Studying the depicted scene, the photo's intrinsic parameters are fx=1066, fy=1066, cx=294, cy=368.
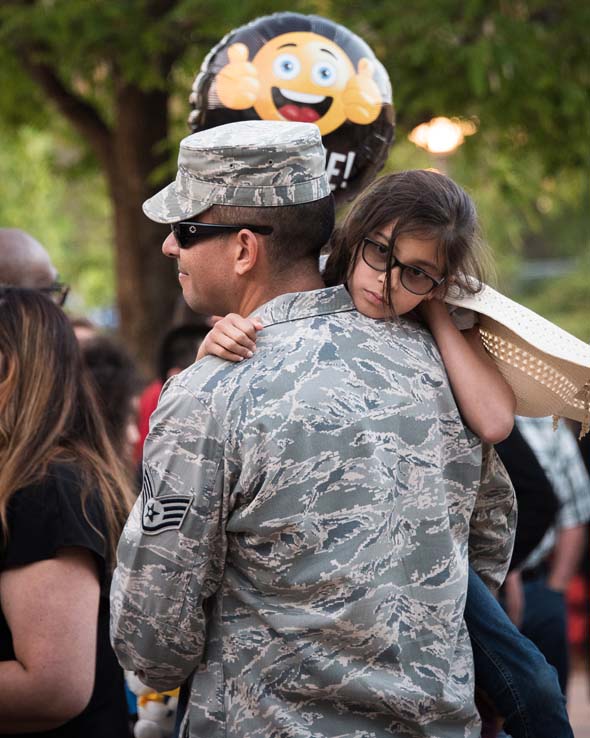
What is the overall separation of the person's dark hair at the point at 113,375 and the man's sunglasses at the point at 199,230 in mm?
1309

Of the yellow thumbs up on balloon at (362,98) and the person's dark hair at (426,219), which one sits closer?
the person's dark hair at (426,219)

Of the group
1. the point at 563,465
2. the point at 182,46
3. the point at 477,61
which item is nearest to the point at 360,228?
the point at 563,465

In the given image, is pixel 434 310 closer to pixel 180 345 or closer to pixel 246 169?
pixel 246 169

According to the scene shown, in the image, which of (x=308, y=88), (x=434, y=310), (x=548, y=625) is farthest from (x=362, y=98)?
(x=548, y=625)

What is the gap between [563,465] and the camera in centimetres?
491

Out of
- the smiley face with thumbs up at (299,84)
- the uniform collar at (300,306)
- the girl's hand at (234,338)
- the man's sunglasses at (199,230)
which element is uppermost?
the smiley face with thumbs up at (299,84)

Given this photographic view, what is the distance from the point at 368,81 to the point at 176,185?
3.65 feet

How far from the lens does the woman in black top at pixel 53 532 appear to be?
2541 millimetres

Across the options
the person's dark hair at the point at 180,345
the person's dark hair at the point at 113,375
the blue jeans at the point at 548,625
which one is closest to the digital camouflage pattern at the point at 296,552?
the person's dark hair at the point at 113,375

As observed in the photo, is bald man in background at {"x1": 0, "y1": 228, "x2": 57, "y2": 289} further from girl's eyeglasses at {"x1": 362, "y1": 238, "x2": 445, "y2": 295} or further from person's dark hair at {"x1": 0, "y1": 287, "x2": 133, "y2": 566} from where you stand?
girl's eyeglasses at {"x1": 362, "y1": 238, "x2": 445, "y2": 295}

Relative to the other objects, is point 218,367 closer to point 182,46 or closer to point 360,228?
point 360,228

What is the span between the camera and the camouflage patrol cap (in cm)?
211

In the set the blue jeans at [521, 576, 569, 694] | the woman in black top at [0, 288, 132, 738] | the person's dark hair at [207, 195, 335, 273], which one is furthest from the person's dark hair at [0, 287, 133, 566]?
the blue jeans at [521, 576, 569, 694]

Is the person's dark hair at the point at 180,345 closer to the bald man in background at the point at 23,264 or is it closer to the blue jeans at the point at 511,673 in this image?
the bald man in background at the point at 23,264
